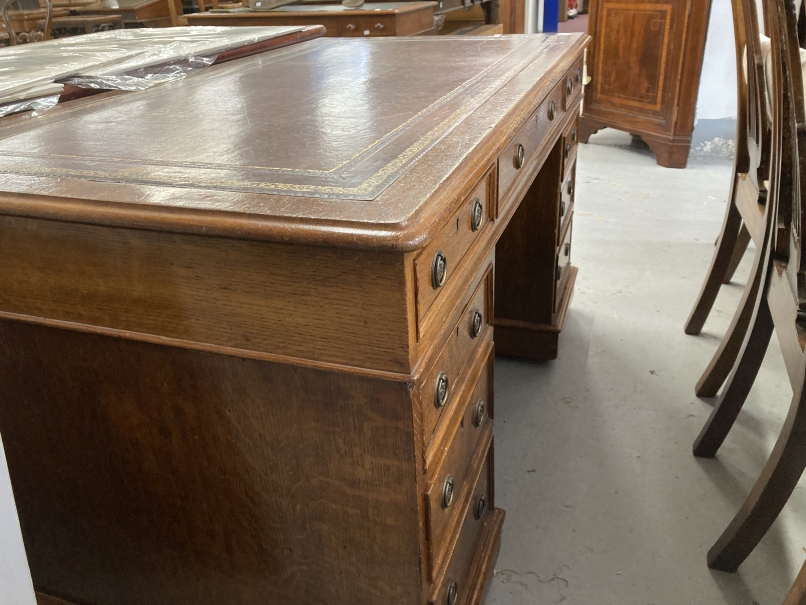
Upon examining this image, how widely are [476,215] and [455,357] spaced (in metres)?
0.21

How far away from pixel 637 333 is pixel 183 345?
68.9 inches

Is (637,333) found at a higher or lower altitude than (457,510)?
lower

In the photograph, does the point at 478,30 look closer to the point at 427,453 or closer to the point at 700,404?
the point at 700,404

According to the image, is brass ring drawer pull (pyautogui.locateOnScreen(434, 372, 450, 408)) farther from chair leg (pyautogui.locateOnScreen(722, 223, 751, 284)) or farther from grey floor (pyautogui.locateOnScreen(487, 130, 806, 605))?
chair leg (pyautogui.locateOnScreen(722, 223, 751, 284))

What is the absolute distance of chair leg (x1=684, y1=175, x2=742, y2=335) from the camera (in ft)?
6.47

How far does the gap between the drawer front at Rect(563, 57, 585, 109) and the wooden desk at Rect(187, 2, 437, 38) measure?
2067 millimetres

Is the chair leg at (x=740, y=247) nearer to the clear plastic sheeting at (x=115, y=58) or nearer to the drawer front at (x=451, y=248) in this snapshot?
the drawer front at (x=451, y=248)

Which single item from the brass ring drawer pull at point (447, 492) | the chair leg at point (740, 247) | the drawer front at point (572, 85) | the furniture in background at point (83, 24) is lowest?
the chair leg at point (740, 247)

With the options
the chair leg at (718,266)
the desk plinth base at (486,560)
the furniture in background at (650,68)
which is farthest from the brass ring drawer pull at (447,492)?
the furniture in background at (650,68)

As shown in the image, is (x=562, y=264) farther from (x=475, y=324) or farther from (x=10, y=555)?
(x=10, y=555)

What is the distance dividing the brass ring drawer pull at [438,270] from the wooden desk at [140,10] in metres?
6.99

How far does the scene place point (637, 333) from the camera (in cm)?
223

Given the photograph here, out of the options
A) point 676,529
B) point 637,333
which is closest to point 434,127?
point 676,529

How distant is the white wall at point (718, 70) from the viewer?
3.50 m
